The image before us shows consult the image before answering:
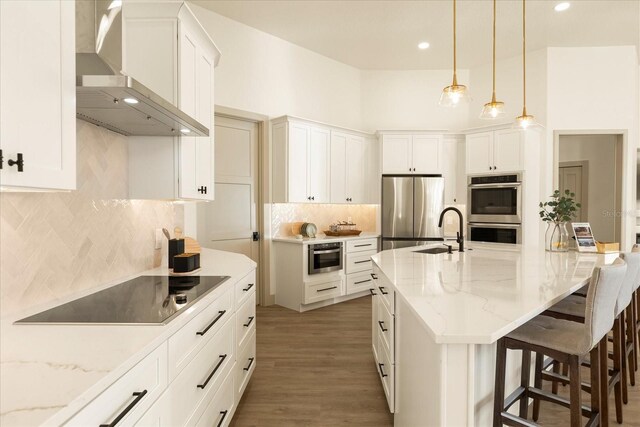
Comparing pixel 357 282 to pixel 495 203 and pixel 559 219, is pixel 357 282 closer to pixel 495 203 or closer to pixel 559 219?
pixel 495 203

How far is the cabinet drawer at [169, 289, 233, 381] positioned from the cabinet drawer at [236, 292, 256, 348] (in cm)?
23

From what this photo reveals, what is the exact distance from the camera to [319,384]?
278 centimetres

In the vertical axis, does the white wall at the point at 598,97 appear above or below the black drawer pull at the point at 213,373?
above

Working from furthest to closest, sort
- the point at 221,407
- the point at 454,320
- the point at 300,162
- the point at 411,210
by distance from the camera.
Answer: the point at 411,210
the point at 300,162
the point at 221,407
the point at 454,320

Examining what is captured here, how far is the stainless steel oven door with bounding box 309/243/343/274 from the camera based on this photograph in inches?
187

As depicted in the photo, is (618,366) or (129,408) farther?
(618,366)

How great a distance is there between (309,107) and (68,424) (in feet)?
17.0

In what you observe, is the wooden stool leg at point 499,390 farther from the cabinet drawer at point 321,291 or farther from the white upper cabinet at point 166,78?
the cabinet drawer at point 321,291

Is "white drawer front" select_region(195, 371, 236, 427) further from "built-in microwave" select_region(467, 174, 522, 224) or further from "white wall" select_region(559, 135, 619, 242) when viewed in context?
"white wall" select_region(559, 135, 619, 242)

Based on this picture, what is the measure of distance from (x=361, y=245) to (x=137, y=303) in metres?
4.02

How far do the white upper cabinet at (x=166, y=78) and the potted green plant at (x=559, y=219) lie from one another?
2805mm

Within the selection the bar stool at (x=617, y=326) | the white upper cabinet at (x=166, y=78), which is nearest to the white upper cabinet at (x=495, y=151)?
the bar stool at (x=617, y=326)

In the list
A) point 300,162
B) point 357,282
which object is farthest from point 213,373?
point 357,282

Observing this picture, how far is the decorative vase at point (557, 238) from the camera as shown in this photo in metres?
3.18
